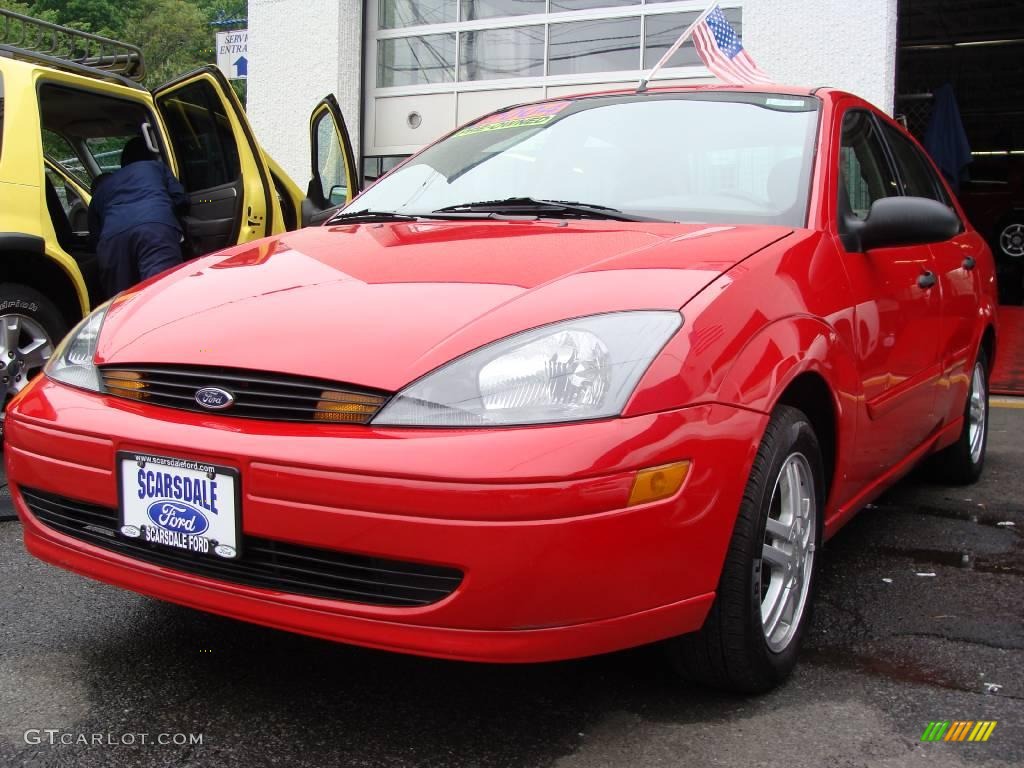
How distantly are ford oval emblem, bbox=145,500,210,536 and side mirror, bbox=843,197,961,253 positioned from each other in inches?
69.1

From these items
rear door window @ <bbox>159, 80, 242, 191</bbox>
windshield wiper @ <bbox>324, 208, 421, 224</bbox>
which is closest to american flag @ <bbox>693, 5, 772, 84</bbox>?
rear door window @ <bbox>159, 80, 242, 191</bbox>

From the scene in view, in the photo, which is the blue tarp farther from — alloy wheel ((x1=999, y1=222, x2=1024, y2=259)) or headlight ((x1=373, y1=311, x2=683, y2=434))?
headlight ((x1=373, y1=311, x2=683, y2=434))

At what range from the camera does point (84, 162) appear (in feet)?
20.9

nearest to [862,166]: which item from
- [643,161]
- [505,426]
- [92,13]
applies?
[643,161]

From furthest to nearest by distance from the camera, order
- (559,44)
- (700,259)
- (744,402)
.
A: (559,44) < (700,259) < (744,402)

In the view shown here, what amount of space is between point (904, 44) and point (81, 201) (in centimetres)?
1579

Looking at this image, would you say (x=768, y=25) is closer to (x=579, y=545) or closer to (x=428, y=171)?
(x=428, y=171)

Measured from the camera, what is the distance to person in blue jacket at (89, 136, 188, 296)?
5043 mm

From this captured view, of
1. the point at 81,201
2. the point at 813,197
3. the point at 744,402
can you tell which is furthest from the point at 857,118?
the point at 81,201

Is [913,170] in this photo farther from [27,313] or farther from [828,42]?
[828,42]

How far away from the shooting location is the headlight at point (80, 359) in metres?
2.31

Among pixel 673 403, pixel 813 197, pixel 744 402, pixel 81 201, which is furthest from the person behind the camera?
pixel 81 201

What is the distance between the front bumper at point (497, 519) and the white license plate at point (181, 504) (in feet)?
0.09

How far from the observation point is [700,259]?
2270 millimetres
